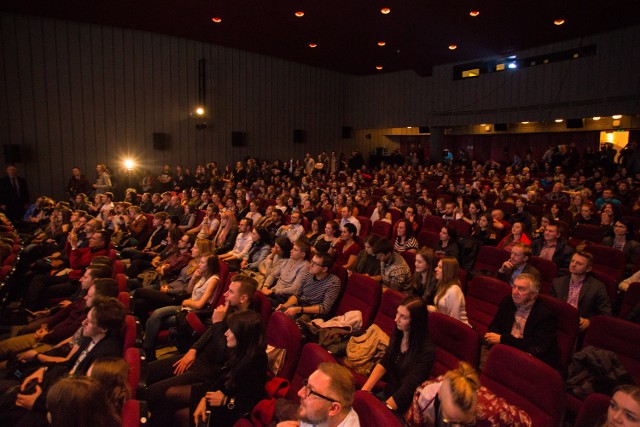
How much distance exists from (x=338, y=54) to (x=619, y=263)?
11.8 m

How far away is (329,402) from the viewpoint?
187cm

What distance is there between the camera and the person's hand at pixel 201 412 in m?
2.47

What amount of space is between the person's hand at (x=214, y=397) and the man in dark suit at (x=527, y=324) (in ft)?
6.00

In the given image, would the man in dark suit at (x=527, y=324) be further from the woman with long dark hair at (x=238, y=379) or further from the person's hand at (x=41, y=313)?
the person's hand at (x=41, y=313)

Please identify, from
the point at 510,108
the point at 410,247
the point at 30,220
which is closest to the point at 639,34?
the point at 510,108

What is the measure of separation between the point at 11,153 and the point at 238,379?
11.6 m

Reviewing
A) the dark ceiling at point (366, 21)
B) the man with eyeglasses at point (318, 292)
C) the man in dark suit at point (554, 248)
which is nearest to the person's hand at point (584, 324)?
the man in dark suit at point (554, 248)

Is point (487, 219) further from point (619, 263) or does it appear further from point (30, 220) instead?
point (30, 220)

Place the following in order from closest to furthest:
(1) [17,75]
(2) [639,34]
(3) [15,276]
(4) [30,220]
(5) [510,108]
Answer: (3) [15,276]
(4) [30,220]
(2) [639,34]
(1) [17,75]
(5) [510,108]

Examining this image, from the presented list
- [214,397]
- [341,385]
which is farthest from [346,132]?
[341,385]

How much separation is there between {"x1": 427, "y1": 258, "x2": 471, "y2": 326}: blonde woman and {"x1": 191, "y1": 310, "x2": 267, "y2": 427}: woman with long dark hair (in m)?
1.47

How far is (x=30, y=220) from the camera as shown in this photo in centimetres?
902

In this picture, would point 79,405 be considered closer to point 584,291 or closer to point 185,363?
point 185,363

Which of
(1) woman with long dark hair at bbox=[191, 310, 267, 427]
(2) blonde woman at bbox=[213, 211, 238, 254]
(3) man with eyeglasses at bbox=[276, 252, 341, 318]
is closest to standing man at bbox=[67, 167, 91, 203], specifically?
(2) blonde woman at bbox=[213, 211, 238, 254]
